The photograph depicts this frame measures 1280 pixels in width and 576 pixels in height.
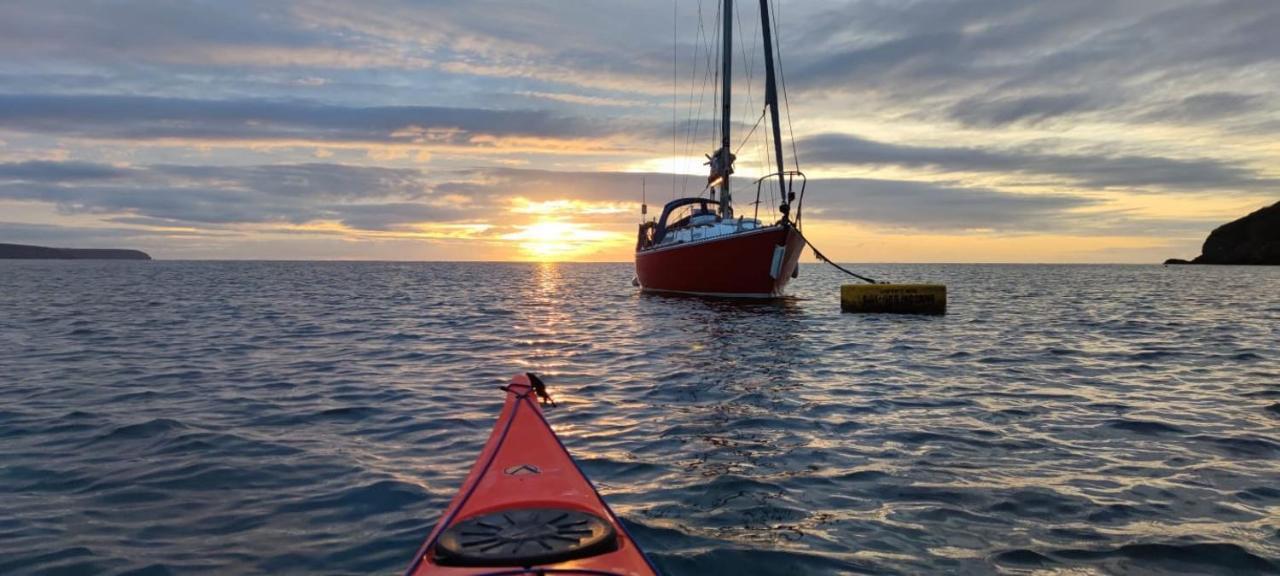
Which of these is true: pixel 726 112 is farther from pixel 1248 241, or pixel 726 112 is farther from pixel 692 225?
pixel 1248 241

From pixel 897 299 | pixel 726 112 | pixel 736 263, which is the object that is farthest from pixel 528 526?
pixel 726 112

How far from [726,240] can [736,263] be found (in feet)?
3.07

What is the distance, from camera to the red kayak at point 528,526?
3252 mm

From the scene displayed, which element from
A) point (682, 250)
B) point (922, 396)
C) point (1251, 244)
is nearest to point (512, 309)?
point (682, 250)

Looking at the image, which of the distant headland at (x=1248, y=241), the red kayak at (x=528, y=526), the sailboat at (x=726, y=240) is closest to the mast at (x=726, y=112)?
the sailboat at (x=726, y=240)

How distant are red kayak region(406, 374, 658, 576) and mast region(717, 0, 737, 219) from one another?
89.2 feet

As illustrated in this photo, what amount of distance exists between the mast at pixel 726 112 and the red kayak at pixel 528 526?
27.2 metres

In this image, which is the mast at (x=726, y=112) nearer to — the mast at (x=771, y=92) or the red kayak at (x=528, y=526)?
the mast at (x=771, y=92)

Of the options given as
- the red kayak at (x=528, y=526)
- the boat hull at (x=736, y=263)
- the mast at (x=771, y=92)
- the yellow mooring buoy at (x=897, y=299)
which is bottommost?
the red kayak at (x=528, y=526)

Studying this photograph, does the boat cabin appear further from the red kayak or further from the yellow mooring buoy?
the red kayak

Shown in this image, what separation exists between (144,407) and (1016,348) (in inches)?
603

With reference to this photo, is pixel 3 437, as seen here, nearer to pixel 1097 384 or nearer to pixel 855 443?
pixel 855 443

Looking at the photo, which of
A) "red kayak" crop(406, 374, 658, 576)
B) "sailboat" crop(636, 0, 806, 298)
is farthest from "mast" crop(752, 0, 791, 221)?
"red kayak" crop(406, 374, 658, 576)

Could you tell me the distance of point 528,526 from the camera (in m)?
3.66
